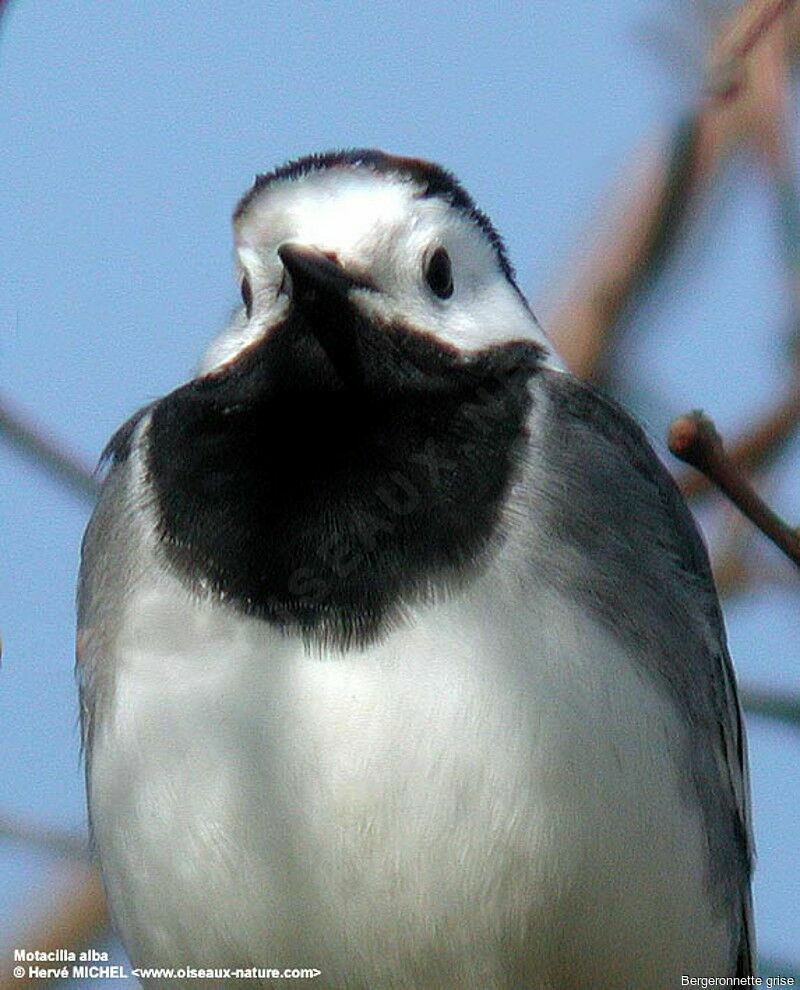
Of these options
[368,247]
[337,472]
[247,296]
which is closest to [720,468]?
[337,472]

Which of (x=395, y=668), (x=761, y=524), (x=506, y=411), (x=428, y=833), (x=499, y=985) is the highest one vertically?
(x=761, y=524)

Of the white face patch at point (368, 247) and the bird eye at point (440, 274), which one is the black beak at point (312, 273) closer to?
the white face patch at point (368, 247)

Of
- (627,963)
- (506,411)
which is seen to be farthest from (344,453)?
(627,963)

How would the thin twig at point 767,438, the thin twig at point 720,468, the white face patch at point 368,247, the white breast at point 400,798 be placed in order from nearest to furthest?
the thin twig at point 720,468 → the white breast at point 400,798 → the white face patch at point 368,247 → the thin twig at point 767,438

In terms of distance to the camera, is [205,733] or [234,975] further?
[234,975]

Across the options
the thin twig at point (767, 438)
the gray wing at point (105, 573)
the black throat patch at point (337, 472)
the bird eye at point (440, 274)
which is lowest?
the gray wing at point (105, 573)

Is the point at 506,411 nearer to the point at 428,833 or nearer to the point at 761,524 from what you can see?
the point at 428,833

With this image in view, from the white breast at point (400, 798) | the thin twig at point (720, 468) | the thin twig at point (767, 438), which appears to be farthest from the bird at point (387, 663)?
the thin twig at point (720, 468)

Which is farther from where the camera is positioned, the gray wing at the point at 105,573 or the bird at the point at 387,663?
the gray wing at the point at 105,573
